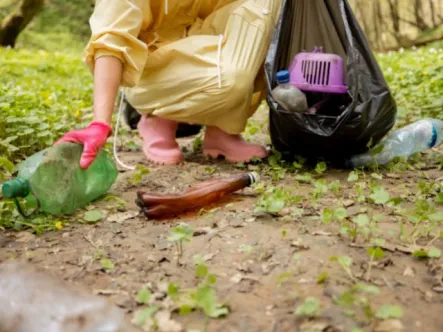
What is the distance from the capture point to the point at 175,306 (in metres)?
1.19

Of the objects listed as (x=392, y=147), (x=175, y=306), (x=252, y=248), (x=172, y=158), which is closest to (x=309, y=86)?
(x=392, y=147)

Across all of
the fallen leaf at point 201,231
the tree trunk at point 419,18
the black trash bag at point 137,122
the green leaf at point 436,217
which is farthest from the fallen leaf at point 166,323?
the tree trunk at point 419,18

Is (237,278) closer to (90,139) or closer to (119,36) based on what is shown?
(90,139)

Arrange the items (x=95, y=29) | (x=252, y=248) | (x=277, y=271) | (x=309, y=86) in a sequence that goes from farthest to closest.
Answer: (x=309, y=86)
(x=95, y=29)
(x=252, y=248)
(x=277, y=271)

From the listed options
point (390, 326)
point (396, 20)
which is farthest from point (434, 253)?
point (396, 20)

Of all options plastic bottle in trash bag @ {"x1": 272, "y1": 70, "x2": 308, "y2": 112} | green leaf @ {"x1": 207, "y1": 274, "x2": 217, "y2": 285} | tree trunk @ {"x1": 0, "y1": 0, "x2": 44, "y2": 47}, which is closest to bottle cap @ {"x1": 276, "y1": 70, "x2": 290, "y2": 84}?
plastic bottle in trash bag @ {"x1": 272, "y1": 70, "x2": 308, "y2": 112}

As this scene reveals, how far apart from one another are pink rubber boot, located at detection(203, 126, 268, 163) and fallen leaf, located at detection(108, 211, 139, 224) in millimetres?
764

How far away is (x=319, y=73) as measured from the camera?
218 cm

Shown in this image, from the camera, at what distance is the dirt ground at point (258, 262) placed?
114 cm

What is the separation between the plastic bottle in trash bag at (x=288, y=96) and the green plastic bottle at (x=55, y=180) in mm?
788

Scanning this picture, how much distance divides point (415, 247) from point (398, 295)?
0.25 meters

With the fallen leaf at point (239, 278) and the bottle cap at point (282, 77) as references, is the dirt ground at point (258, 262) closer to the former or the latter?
the fallen leaf at point (239, 278)

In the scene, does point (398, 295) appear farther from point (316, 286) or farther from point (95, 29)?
point (95, 29)

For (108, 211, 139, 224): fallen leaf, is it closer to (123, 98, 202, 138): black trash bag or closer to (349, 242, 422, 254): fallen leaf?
(349, 242, 422, 254): fallen leaf
